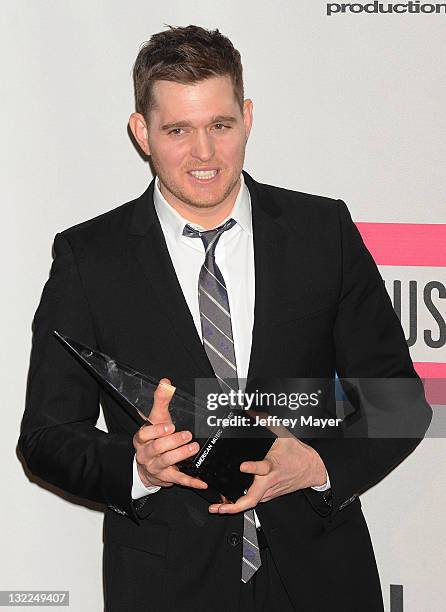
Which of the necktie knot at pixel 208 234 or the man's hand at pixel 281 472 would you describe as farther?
the necktie knot at pixel 208 234

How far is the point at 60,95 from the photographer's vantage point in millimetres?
2637

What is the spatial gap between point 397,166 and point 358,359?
630 mm

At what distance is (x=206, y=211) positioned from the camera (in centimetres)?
228

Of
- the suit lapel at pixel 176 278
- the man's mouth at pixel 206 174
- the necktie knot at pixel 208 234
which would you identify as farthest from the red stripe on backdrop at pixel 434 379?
the man's mouth at pixel 206 174

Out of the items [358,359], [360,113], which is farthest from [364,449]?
[360,113]

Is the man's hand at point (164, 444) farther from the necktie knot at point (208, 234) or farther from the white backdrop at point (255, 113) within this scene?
the white backdrop at point (255, 113)

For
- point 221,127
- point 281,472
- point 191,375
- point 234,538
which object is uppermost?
point 221,127

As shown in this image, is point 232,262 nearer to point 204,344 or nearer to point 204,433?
point 204,344

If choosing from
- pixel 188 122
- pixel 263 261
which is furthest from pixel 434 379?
pixel 188 122

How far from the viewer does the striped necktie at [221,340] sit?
2156 mm

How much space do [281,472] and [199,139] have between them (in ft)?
2.38

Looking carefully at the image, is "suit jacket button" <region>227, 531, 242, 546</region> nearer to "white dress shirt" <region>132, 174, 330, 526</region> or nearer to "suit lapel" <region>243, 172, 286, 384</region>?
"white dress shirt" <region>132, 174, 330, 526</region>

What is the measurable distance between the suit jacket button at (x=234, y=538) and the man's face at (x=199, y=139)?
2.32 feet

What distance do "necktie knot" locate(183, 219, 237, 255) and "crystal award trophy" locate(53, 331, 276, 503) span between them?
1.40 feet
